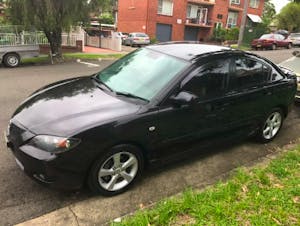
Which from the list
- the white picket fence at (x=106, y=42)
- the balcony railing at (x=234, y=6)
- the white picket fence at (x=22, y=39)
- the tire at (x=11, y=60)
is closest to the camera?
the tire at (x=11, y=60)

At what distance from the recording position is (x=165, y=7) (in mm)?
34250

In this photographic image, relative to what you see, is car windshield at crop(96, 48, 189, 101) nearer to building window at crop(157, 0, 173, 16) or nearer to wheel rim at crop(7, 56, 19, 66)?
wheel rim at crop(7, 56, 19, 66)

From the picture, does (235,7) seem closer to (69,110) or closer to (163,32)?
(163,32)

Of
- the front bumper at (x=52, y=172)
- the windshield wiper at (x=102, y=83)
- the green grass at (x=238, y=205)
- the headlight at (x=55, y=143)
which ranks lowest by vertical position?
the green grass at (x=238, y=205)

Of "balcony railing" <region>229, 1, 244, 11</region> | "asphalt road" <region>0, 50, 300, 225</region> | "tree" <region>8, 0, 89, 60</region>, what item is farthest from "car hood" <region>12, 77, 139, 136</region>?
"balcony railing" <region>229, 1, 244, 11</region>

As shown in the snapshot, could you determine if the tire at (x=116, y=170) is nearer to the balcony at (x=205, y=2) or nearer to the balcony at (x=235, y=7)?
the balcony at (x=205, y=2)

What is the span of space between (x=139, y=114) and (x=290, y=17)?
42.7m

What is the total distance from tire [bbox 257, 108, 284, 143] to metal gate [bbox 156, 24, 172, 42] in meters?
30.7

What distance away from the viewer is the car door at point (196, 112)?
3.67 m

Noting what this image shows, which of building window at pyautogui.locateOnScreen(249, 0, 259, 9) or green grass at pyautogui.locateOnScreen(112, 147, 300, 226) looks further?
building window at pyautogui.locateOnScreen(249, 0, 259, 9)

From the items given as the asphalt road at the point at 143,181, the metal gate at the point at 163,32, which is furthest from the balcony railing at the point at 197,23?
the asphalt road at the point at 143,181

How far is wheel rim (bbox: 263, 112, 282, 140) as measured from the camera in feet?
16.9

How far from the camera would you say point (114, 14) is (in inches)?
1705

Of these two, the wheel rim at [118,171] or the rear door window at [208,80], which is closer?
the wheel rim at [118,171]
